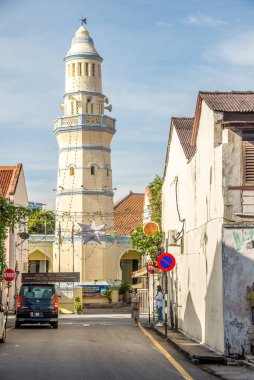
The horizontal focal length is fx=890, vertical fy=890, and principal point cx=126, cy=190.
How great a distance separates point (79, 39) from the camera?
82312 mm

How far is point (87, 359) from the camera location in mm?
21109

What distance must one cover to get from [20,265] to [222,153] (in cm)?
5053

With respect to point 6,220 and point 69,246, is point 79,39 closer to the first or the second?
point 69,246


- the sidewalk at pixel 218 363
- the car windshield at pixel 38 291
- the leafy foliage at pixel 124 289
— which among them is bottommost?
the sidewalk at pixel 218 363

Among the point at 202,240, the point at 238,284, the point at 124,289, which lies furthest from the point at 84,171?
the point at 238,284

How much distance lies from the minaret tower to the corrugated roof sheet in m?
55.1

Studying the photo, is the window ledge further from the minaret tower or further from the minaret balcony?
the minaret balcony

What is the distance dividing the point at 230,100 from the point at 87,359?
8.05 metres

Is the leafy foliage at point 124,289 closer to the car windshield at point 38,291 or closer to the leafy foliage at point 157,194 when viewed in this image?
the leafy foliage at point 157,194

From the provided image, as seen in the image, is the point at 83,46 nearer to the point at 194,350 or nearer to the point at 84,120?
the point at 84,120

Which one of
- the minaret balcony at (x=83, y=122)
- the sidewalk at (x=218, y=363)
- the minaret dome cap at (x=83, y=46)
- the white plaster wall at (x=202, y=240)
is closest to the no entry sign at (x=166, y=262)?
the white plaster wall at (x=202, y=240)

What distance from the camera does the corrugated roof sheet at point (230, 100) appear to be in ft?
76.1

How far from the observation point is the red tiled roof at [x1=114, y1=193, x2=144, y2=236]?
92625 millimetres

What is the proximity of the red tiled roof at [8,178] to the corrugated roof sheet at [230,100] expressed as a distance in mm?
40121
